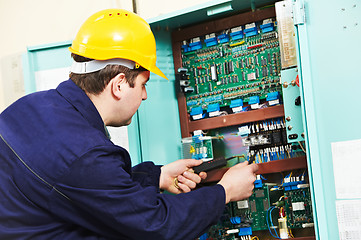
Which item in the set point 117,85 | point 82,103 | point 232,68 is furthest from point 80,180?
point 232,68

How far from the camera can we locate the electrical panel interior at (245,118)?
7.66 feet

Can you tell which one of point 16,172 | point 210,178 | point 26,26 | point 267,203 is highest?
point 26,26

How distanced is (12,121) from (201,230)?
717 millimetres

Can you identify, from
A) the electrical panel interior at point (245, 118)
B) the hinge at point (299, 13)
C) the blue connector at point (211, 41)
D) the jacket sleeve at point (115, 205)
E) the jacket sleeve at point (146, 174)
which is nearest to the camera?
the jacket sleeve at point (115, 205)

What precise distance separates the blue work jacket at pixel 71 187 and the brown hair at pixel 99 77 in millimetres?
109

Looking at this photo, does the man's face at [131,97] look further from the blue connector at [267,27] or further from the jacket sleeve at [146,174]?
the blue connector at [267,27]

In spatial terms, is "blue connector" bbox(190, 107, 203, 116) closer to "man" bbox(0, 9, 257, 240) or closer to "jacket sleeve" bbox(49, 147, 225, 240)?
"man" bbox(0, 9, 257, 240)

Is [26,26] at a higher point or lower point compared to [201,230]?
higher

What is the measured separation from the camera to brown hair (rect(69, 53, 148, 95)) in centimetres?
166

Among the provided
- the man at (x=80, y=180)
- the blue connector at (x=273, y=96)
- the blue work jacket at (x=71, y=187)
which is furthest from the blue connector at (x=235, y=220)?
the blue work jacket at (x=71, y=187)

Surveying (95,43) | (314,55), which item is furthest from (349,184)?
(95,43)

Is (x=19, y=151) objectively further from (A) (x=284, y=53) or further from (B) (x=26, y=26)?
(B) (x=26, y=26)

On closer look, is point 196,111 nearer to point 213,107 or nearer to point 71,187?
point 213,107

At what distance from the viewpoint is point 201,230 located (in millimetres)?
1570
